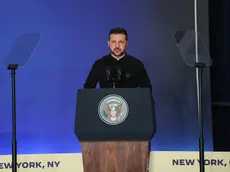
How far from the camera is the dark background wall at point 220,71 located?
3.68 m

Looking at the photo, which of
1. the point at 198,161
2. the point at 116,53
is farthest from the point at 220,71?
the point at 116,53

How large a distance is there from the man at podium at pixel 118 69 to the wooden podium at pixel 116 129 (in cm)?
27

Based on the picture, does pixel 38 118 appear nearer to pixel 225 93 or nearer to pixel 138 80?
pixel 138 80

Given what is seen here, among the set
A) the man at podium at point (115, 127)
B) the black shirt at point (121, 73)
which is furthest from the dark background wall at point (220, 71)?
the man at podium at point (115, 127)

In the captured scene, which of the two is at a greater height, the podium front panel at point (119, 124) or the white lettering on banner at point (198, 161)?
the podium front panel at point (119, 124)

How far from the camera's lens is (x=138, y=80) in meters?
2.49

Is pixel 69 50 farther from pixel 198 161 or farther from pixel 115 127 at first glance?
pixel 115 127

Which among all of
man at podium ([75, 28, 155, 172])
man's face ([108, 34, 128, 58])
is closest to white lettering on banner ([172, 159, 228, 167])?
man at podium ([75, 28, 155, 172])

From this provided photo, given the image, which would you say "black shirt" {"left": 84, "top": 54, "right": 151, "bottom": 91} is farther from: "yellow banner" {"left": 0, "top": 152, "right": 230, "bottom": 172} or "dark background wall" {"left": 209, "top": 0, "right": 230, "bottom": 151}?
"dark background wall" {"left": 209, "top": 0, "right": 230, "bottom": 151}

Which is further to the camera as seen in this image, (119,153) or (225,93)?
(225,93)

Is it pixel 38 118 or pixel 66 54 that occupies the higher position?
pixel 66 54

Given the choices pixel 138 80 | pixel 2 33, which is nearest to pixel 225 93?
pixel 138 80

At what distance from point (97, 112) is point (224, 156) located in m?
1.33

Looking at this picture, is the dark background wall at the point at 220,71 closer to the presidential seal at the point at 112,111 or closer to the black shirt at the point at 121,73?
the black shirt at the point at 121,73
